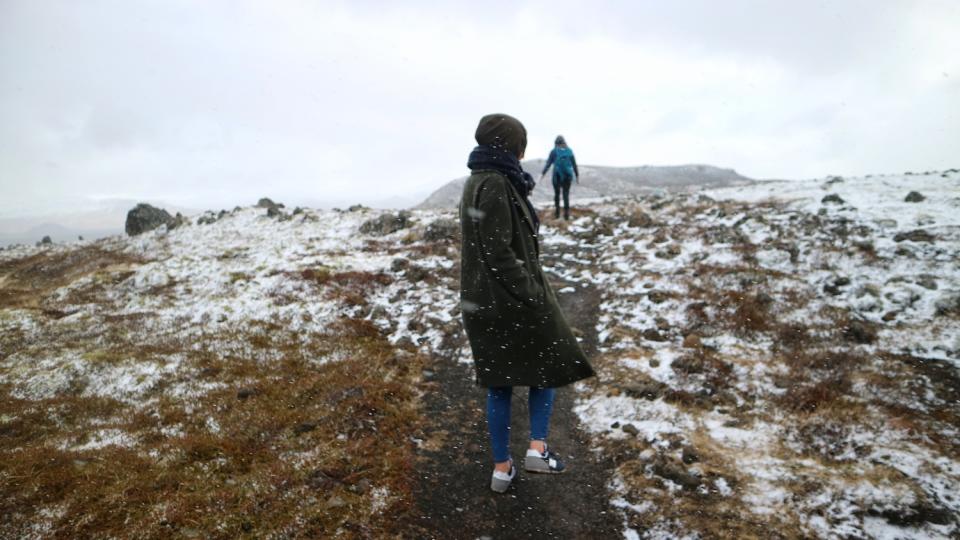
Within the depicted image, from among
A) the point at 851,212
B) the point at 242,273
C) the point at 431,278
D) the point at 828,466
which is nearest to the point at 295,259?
the point at 242,273

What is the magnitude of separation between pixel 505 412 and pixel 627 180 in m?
87.1

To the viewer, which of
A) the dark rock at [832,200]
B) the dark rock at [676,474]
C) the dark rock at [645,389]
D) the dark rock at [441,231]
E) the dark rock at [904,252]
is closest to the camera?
the dark rock at [676,474]

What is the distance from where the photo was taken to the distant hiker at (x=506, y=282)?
156 inches

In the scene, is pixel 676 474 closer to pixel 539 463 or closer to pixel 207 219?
pixel 539 463

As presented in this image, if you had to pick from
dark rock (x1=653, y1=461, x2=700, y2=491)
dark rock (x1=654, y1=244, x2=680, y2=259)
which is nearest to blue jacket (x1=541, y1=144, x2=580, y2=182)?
dark rock (x1=654, y1=244, x2=680, y2=259)

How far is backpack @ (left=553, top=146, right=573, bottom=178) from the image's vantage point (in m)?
17.0

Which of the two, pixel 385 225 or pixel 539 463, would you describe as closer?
pixel 539 463

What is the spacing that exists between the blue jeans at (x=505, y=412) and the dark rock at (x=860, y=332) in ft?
19.0

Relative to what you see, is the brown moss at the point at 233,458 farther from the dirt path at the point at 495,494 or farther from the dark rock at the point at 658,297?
the dark rock at the point at 658,297

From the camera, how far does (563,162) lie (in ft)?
55.9

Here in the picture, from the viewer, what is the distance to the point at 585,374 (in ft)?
14.2

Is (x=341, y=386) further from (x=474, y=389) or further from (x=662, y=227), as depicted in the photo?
(x=662, y=227)

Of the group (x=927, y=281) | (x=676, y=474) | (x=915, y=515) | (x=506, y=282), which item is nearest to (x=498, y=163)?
(x=506, y=282)

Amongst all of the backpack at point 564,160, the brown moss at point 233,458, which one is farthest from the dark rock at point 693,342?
the backpack at point 564,160
